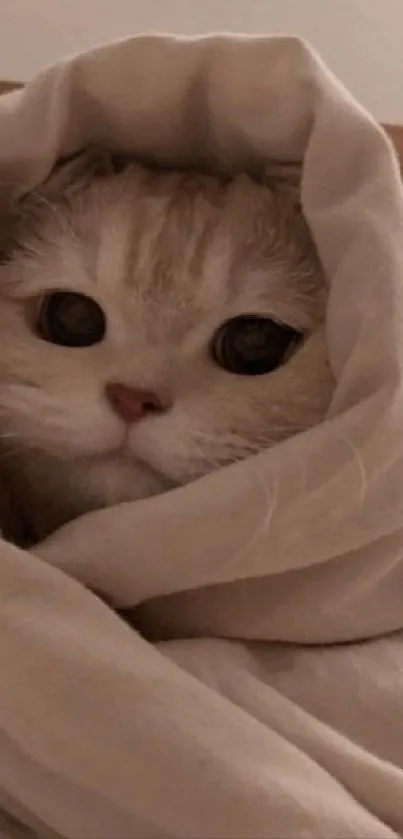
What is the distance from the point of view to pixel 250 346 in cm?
65

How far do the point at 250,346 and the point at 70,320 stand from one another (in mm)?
115

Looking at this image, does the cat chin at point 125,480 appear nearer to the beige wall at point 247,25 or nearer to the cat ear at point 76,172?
the cat ear at point 76,172

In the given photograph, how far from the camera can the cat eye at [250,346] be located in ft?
2.13

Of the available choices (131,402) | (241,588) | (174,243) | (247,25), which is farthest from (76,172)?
(247,25)

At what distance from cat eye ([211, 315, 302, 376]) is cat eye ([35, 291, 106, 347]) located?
75 mm

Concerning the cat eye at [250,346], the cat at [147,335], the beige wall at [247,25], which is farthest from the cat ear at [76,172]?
the beige wall at [247,25]

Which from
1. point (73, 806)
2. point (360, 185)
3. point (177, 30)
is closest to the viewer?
point (73, 806)

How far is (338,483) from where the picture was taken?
54 cm


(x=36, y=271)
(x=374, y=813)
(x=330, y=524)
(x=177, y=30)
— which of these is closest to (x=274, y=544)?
(x=330, y=524)

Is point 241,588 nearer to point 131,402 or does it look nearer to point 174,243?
point 131,402

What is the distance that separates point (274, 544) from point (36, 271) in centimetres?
25

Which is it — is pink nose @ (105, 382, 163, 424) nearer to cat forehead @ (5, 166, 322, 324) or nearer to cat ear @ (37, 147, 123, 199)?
cat forehead @ (5, 166, 322, 324)

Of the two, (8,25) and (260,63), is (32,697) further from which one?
(8,25)

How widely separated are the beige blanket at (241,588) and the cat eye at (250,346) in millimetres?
58
